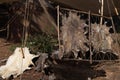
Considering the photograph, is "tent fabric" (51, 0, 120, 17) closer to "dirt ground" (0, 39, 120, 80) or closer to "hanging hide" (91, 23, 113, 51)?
"hanging hide" (91, 23, 113, 51)

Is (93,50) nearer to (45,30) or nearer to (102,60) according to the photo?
(102,60)

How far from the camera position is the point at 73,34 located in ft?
19.0

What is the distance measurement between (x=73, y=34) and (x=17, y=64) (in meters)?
1.30

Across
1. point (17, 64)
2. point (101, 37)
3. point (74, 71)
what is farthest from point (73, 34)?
point (17, 64)

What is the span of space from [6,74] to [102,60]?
176cm

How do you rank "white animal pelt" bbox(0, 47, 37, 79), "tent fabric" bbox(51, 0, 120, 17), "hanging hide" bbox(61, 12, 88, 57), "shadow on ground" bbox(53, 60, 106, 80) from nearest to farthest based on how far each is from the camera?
"hanging hide" bbox(61, 12, 88, 57), "shadow on ground" bbox(53, 60, 106, 80), "white animal pelt" bbox(0, 47, 37, 79), "tent fabric" bbox(51, 0, 120, 17)

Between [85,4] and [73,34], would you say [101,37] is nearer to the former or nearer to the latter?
[73,34]

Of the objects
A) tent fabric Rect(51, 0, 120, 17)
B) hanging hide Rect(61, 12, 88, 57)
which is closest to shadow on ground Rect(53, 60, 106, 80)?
hanging hide Rect(61, 12, 88, 57)

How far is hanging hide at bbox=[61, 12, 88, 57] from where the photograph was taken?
5754mm

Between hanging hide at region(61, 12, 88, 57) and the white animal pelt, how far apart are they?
0.85m

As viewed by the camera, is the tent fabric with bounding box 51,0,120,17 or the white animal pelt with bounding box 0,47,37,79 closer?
the white animal pelt with bounding box 0,47,37,79

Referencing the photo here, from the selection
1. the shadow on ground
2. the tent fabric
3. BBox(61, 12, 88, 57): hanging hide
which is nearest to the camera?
BBox(61, 12, 88, 57): hanging hide

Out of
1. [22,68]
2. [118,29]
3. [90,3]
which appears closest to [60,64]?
[22,68]

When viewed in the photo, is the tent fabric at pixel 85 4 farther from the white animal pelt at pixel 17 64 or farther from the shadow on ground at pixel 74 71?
the shadow on ground at pixel 74 71
